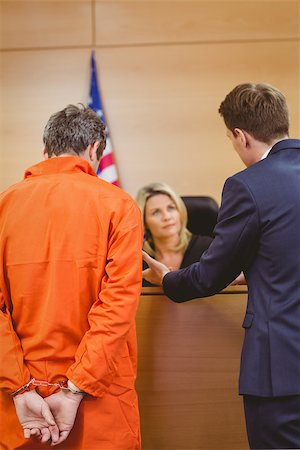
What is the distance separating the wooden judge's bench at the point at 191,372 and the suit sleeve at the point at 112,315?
0.93 ft

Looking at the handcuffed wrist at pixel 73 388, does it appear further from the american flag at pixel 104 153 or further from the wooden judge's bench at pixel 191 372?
the american flag at pixel 104 153

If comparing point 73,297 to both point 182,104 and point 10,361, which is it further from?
point 182,104

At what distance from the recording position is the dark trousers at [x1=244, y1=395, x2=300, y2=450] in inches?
48.9

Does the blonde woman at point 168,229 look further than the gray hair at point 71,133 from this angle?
Yes

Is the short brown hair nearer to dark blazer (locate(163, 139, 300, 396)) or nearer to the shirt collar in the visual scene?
dark blazer (locate(163, 139, 300, 396))

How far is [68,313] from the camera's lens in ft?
4.36

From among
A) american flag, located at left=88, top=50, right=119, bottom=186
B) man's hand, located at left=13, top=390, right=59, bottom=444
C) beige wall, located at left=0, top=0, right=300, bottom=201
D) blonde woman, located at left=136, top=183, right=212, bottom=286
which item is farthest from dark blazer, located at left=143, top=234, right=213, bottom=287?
man's hand, located at left=13, top=390, right=59, bottom=444

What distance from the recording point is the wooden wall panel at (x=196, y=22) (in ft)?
11.9

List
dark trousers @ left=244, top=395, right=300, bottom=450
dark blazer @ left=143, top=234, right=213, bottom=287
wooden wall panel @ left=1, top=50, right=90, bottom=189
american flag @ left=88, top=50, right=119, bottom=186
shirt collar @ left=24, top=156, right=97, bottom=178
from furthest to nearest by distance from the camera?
wooden wall panel @ left=1, top=50, right=90, bottom=189 → american flag @ left=88, top=50, right=119, bottom=186 → dark blazer @ left=143, top=234, right=213, bottom=287 → shirt collar @ left=24, top=156, right=97, bottom=178 → dark trousers @ left=244, top=395, right=300, bottom=450

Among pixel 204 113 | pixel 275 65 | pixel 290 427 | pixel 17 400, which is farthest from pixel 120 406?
pixel 275 65

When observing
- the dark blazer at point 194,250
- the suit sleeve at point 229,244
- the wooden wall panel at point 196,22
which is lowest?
the dark blazer at point 194,250

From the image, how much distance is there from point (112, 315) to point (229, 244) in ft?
1.08

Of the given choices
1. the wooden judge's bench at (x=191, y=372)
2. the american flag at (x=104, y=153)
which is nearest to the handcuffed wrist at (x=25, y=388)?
the wooden judge's bench at (x=191, y=372)

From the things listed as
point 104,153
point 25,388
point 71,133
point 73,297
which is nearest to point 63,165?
point 71,133
